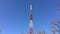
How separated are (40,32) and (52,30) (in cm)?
39

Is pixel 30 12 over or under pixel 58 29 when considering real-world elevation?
over

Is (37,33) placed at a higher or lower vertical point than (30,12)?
lower

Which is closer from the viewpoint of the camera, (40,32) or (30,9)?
(30,9)

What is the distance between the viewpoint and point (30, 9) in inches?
136

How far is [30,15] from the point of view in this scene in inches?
141

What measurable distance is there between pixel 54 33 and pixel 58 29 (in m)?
0.15

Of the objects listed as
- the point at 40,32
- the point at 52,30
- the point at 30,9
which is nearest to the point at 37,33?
the point at 40,32

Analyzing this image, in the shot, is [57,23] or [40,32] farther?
[40,32]

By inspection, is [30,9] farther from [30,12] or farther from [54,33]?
[54,33]

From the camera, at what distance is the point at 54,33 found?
3574 millimetres

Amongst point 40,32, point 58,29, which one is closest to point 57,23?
point 58,29

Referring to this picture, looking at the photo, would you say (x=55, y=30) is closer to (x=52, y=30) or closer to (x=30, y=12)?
(x=52, y=30)

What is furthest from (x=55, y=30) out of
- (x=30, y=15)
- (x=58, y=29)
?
(x=30, y=15)

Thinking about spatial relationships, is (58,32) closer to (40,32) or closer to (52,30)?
(52,30)
